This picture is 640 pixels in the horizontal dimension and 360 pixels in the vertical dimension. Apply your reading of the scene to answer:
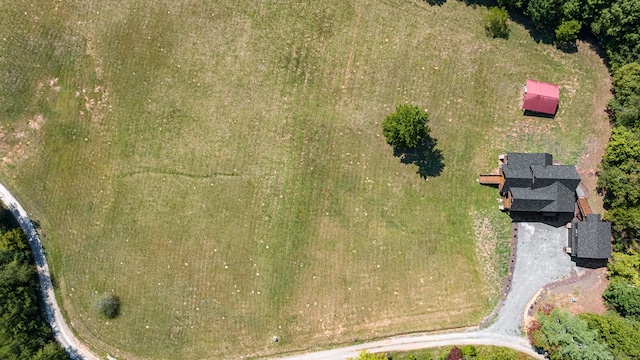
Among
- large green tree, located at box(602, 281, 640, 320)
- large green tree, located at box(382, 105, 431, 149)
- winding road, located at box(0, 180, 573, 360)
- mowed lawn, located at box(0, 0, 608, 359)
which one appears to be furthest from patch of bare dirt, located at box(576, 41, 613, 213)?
large green tree, located at box(382, 105, 431, 149)

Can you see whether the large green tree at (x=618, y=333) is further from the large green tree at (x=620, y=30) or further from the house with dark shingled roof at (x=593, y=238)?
the large green tree at (x=620, y=30)

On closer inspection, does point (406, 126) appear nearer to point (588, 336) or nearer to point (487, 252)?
point (487, 252)

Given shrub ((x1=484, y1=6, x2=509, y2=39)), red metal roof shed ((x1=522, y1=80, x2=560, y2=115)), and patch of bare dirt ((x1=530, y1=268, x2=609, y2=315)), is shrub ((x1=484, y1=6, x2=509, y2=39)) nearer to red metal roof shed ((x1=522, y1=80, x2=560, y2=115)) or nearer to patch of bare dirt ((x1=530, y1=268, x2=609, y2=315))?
red metal roof shed ((x1=522, y1=80, x2=560, y2=115))

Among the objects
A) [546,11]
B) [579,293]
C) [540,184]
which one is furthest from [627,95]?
[579,293]

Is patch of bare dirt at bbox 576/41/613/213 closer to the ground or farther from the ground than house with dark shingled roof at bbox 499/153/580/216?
farther from the ground

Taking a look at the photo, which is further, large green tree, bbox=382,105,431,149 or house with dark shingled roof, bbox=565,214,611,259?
house with dark shingled roof, bbox=565,214,611,259

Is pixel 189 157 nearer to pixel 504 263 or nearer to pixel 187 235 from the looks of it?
pixel 187 235

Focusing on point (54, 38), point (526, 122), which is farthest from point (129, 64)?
point (526, 122)
